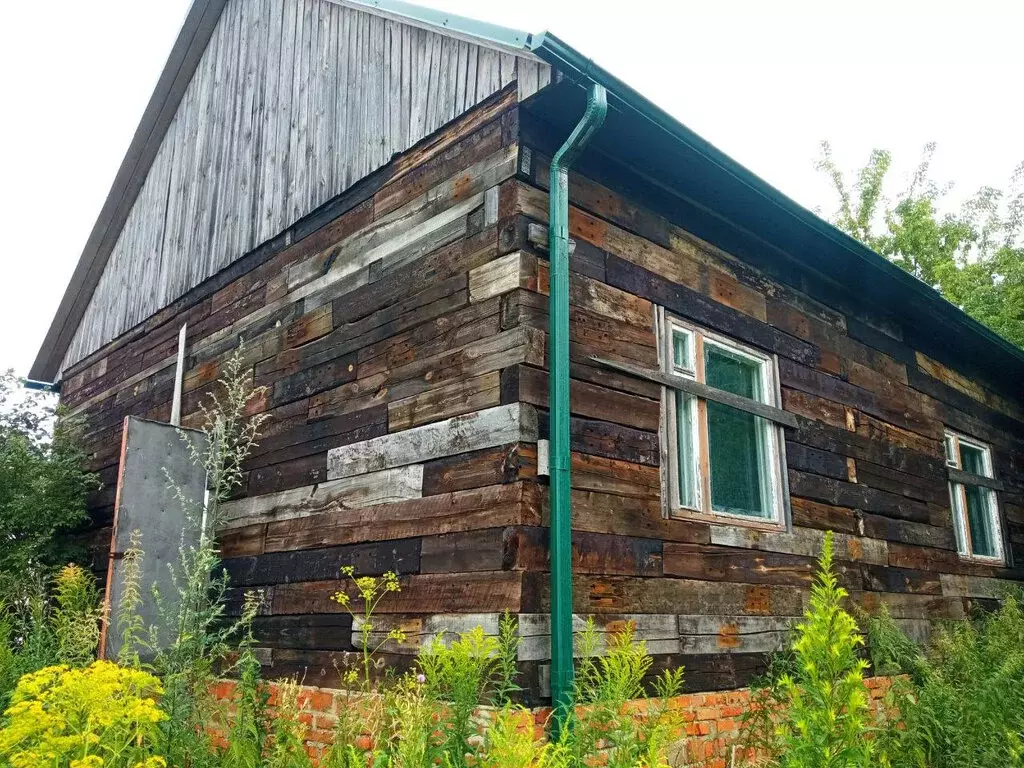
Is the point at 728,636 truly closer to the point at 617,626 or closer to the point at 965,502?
the point at 617,626

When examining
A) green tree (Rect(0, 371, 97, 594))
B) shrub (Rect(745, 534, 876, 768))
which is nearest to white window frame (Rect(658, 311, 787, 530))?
shrub (Rect(745, 534, 876, 768))

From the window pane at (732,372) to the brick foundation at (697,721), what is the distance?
212cm

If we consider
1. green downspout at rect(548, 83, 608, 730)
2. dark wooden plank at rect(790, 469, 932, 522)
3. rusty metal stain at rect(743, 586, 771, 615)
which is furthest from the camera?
dark wooden plank at rect(790, 469, 932, 522)

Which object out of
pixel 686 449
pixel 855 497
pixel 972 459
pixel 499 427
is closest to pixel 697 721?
pixel 686 449

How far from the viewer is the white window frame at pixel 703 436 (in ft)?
18.5

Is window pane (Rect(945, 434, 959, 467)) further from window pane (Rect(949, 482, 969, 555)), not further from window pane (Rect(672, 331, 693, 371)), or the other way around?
window pane (Rect(672, 331, 693, 371))

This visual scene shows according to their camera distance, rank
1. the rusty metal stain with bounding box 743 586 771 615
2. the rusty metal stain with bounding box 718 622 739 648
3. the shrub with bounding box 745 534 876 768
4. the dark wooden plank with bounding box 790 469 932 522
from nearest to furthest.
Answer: the shrub with bounding box 745 534 876 768, the rusty metal stain with bounding box 718 622 739 648, the rusty metal stain with bounding box 743 586 771 615, the dark wooden plank with bounding box 790 469 932 522

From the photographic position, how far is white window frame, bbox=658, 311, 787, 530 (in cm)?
564

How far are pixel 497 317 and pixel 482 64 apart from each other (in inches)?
70.3

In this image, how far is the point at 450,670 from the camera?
4035mm

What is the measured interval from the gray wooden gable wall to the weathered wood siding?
0.28 m

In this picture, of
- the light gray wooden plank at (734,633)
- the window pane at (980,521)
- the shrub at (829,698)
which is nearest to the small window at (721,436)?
the light gray wooden plank at (734,633)

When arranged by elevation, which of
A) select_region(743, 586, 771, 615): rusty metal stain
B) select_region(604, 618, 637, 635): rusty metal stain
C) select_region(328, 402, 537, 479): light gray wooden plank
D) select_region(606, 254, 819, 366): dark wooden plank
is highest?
select_region(606, 254, 819, 366): dark wooden plank

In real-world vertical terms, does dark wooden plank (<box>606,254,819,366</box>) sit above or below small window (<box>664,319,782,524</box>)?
above
